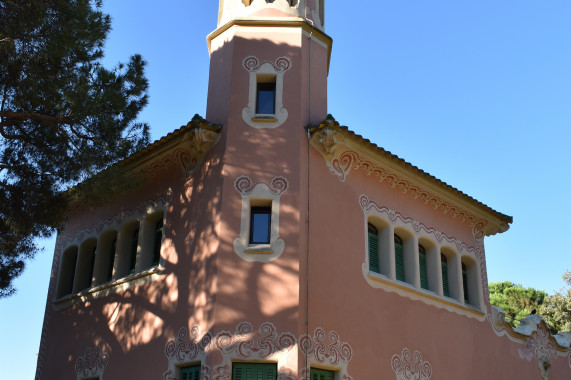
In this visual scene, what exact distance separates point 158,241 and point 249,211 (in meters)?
3.10

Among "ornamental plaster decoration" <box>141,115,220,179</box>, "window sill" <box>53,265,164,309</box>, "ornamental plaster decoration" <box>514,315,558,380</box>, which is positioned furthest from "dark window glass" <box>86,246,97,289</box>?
"ornamental plaster decoration" <box>514,315,558,380</box>

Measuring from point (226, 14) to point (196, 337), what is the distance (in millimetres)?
8032

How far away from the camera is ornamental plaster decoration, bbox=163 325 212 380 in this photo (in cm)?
1160

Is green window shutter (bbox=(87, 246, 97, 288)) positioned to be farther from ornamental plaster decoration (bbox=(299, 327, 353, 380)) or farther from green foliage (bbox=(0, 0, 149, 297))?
ornamental plaster decoration (bbox=(299, 327, 353, 380))

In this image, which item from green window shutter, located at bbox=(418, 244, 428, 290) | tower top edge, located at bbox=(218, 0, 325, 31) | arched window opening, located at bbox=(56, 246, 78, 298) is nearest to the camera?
tower top edge, located at bbox=(218, 0, 325, 31)

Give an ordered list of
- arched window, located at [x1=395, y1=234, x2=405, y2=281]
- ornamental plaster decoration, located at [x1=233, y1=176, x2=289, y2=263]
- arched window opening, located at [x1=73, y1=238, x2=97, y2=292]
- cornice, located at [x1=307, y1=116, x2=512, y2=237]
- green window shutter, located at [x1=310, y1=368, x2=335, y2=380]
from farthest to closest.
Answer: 1. arched window opening, located at [x1=73, y1=238, x2=97, y2=292]
2. arched window, located at [x1=395, y1=234, x2=405, y2=281]
3. cornice, located at [x1=307, y1=116, x2=512, y2=237]
4. ornamental plaster decoration, located at [x1=233, y1=176, x2=289, y2=263]
5. green window shutter, located at [x1=310, y1=368, x2=335, y2=380]

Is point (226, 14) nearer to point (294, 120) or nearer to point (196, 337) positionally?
point (294, 120)

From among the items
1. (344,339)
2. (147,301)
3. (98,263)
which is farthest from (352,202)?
(98,263)

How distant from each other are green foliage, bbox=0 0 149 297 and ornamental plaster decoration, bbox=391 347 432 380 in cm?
731

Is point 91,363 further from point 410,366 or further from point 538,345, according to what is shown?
point 538,345

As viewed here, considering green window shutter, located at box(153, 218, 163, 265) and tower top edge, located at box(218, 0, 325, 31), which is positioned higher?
tower top edge, located at box(218, 0, 325, 31)

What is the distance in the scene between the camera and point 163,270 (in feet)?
43.7

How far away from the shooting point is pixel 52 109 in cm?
1285

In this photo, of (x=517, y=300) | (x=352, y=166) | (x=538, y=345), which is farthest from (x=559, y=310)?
(x=352, y=166)
